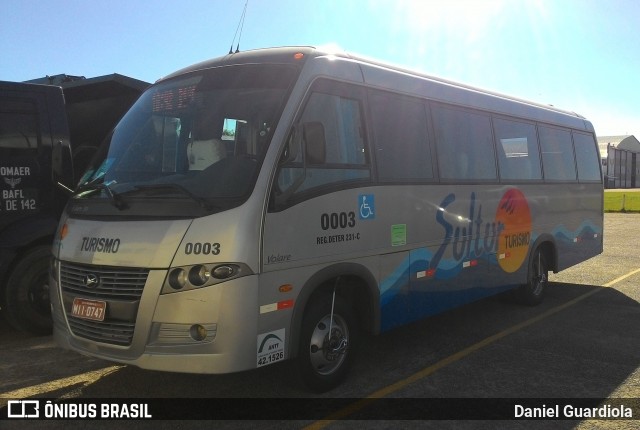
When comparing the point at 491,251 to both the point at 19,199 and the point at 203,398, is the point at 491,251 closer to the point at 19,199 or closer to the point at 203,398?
the point at 203,398

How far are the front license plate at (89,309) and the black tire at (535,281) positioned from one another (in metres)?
5.95

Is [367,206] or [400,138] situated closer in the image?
[367,206]

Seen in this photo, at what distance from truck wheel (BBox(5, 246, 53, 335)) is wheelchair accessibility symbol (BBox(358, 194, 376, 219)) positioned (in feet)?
12.8

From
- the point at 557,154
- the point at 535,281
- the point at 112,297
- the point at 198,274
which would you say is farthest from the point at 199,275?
the point at 557,154

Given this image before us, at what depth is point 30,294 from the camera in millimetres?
6234

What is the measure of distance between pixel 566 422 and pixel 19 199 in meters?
5.88

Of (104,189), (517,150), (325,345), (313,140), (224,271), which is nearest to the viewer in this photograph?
(224,271)

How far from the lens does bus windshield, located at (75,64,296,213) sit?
400cm

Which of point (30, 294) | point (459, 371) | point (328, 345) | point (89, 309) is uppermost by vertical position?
point (89, 309)

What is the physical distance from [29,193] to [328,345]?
4.01 m

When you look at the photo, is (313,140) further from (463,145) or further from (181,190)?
(463,145)

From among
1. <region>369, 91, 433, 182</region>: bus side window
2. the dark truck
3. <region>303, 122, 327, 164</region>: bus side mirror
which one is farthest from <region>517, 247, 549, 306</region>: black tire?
the dark truck

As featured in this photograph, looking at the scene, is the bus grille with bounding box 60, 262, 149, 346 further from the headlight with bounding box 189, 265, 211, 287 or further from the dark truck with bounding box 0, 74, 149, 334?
the dark truck with bounding box 0, 74, 149, 334

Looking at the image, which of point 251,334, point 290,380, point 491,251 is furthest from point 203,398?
point 491,251
